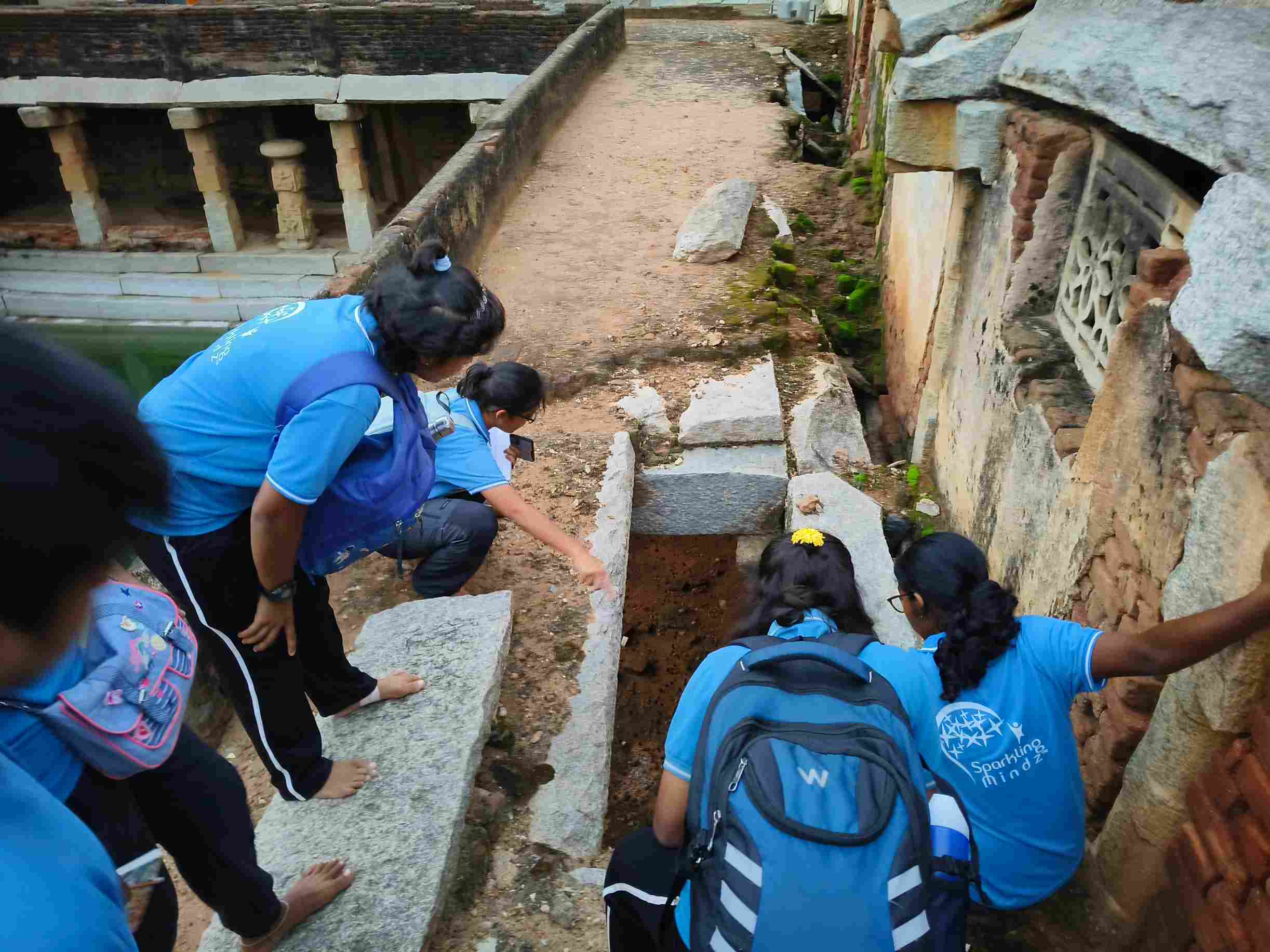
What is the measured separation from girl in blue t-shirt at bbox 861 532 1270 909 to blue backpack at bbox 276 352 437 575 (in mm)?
1088

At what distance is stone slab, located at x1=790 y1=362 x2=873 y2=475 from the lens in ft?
14.5

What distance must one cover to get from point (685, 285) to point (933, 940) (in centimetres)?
487

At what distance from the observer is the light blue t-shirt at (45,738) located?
4.31 ft

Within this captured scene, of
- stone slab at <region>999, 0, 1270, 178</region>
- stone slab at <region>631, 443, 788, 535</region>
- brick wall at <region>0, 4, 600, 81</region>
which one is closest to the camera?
stone slab at <region>999, 0, 1270, 178</region>

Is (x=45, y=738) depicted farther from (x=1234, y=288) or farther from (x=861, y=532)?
(x=861, y=532)

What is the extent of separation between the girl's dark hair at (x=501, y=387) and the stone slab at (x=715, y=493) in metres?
1.35

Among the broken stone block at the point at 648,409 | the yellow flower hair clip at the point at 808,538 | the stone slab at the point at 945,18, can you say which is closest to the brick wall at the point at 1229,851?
the yellow flower hair clip at the point at 808,538

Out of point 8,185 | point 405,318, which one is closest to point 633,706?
point 405,318

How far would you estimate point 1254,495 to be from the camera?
1.59 metres

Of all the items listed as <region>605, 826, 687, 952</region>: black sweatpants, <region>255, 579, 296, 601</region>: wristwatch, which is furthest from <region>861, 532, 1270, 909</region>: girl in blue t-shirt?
<region>255, 579, 296, 601</region>: wristwatch

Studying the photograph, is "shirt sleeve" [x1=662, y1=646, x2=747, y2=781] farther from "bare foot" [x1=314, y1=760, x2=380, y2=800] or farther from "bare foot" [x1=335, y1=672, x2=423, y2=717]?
"bare foot" [x1=335, y1=672, x2=423, y2=717]

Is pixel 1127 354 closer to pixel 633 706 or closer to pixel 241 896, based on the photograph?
pixel 241 896

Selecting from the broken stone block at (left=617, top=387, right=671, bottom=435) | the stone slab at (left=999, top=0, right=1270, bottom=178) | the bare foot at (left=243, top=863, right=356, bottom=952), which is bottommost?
the broken stone block at (left=617, top=387, right=671, bottom=435)

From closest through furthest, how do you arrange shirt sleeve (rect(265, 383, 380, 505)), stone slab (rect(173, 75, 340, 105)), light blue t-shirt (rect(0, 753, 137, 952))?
light blue t-shirt (rect(0, 753, 137, 952)) < shirt sleeve (rect(265, 383, 380, 505)) < stone slab (rect(173, 75, 340, 105))
